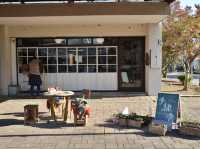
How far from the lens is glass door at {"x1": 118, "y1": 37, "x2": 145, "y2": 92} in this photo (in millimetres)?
19891

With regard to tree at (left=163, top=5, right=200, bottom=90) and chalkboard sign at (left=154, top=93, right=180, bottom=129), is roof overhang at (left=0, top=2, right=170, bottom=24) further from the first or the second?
tree at (left=163, top=5, right=200, bottom=90)

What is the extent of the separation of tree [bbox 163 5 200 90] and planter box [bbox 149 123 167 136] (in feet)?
41.2

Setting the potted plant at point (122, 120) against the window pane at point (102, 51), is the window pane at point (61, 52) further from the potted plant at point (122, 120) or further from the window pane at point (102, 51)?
the potted plant at point (122, 120)

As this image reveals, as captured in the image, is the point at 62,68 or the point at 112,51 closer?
the point at 112,51

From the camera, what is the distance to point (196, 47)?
2327cm

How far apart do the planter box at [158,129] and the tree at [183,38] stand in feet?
41.2

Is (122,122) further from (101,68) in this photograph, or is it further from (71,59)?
(71,59)

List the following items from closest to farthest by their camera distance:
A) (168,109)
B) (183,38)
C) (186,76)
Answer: (168,109) → (183,38) → (186,76)

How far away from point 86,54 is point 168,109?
9714 millimetres

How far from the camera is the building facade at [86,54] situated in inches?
744

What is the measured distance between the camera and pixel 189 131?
409 inches

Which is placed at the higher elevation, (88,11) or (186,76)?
(88,11)

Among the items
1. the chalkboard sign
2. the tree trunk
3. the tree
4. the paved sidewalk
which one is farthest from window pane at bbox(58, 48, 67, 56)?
the chalkboard sign

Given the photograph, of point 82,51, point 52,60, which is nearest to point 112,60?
point 82,51
